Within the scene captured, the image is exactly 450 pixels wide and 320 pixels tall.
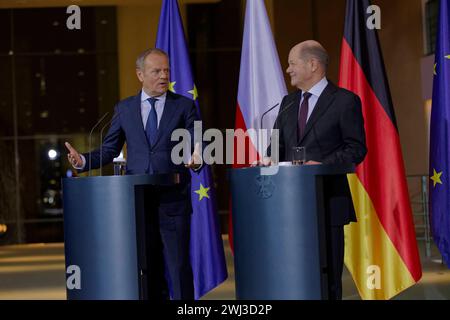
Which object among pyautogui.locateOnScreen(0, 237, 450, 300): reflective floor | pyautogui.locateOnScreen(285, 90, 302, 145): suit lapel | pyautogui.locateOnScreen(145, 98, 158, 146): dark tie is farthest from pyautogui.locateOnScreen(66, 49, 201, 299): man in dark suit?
pyautogui.locateOnScreen(0, 237, 450, 300): reflective floor

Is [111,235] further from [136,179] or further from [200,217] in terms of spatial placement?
[200,217]

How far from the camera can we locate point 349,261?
626 centimetres

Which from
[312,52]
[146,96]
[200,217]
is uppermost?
[312,52]

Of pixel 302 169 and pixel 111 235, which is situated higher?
pixel 302 169

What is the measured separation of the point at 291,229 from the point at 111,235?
0.98 m

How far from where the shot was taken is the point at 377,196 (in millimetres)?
6273

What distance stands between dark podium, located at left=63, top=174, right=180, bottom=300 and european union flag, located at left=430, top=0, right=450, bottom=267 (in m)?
2.49

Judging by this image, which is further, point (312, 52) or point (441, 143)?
point (441, 143)

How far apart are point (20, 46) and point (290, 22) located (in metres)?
5.00

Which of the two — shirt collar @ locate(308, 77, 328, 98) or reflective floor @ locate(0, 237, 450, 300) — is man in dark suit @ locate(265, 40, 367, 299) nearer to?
shirt collar @ locate(308, 77, 328, 98)

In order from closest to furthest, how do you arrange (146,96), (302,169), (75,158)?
(302,169) → (75,158) → (146,96)

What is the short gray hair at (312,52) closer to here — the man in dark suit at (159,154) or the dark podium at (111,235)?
the man in dark suit at (159,154)

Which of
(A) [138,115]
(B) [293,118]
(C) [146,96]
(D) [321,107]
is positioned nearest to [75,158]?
(A) [138,115]

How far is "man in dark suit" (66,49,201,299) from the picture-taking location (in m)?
4.78
